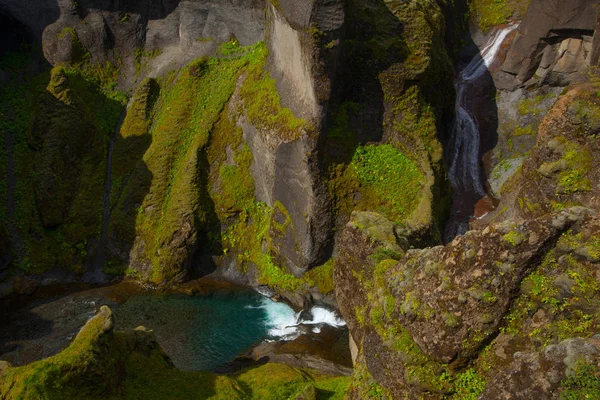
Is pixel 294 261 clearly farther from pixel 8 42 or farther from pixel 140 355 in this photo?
pixel 8 42

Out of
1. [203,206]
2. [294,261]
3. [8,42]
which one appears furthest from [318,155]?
[8,42]

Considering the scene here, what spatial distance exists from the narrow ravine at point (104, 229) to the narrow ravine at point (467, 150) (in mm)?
19072

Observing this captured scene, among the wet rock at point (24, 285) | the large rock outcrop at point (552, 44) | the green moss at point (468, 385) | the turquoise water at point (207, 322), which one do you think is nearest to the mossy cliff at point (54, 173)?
the wet rock at point (24, 285)

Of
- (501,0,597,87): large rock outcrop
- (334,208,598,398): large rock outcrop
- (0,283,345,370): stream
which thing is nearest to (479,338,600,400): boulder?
(334,208,598,398): large rock outcrop

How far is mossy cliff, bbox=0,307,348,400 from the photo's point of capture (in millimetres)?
11562

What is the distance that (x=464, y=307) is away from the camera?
10039 millimetres

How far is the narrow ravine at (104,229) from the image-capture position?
26406mm

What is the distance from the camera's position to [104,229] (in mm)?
27734

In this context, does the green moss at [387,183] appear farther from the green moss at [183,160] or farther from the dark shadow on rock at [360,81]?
the green moss at [183,160]

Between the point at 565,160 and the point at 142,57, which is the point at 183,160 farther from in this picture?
the point at 565,160

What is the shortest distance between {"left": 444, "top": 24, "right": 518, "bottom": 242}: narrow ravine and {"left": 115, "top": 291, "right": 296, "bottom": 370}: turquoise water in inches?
418

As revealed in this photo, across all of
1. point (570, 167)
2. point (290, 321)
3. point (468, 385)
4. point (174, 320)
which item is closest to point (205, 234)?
point (174, 320)

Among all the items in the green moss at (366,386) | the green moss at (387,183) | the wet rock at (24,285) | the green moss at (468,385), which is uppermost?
the green moss at (387,183)

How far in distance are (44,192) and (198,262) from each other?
31.2 feet
